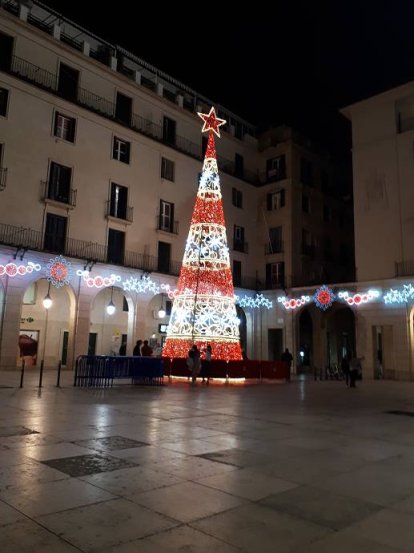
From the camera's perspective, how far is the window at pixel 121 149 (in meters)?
27.5

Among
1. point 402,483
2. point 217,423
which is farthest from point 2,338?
point 402,483

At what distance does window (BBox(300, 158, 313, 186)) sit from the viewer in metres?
35.9

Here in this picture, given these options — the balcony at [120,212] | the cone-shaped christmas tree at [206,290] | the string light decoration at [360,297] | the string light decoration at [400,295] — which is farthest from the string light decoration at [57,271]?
the string light decoration at [400,295]

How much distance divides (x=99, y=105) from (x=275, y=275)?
16.1 metres

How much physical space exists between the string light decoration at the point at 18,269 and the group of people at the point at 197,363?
30.4 feet

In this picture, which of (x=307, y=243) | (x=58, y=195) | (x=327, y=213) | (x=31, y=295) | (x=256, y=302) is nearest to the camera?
(x=58, y=195)

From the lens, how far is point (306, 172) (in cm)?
3634

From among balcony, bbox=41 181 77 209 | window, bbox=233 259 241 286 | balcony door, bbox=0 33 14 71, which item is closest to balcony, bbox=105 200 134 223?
balcony, bbox=41 181 77 209

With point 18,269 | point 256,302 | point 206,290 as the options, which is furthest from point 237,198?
point 206,290

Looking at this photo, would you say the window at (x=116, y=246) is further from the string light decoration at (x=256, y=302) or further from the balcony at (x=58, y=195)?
the string light decoration at (x=256, y=302)

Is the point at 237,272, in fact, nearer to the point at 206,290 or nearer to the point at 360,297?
the point at 360,297

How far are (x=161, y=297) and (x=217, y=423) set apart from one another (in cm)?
2202

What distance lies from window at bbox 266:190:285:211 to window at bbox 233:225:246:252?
2.92m

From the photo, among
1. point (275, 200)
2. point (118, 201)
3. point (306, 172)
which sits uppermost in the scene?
point (306, 172)
